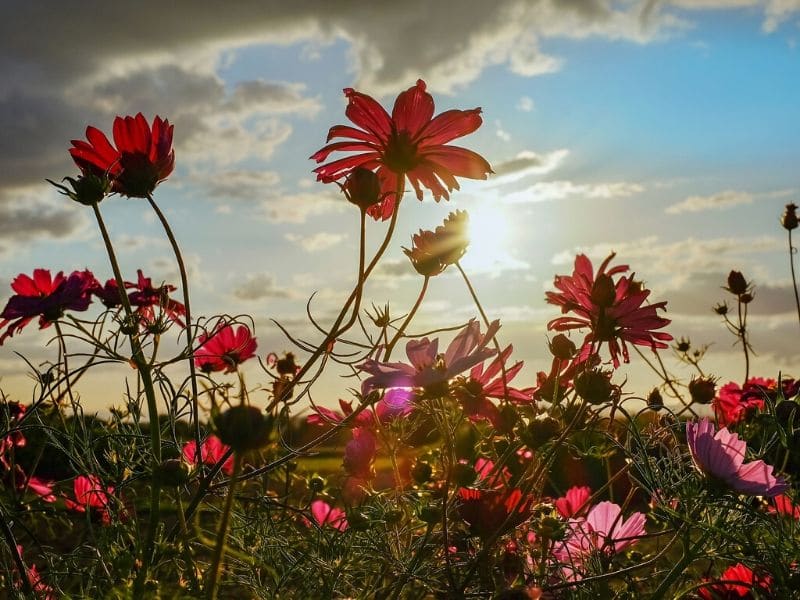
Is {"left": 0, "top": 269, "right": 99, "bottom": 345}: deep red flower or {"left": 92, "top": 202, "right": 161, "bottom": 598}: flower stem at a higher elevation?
{"left": 0, "top": 269, "right": 99, "bottom": 345}: deep red flower

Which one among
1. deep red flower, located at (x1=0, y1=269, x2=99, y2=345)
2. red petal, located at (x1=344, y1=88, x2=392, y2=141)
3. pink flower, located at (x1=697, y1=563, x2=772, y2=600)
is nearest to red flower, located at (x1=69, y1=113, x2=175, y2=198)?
red petal, located at (x1=344, y1=88, x2=392, y2=141)

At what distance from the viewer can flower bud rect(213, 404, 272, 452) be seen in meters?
0.42

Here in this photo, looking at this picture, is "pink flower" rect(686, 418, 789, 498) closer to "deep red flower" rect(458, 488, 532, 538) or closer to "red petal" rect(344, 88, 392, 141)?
"deep red flower" rect(458, 488, 532, 538)

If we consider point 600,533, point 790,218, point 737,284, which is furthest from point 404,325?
point 790,218

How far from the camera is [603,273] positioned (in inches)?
32.5

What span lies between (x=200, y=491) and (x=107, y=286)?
860 millimetres

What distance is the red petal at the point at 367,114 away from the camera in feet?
2.85

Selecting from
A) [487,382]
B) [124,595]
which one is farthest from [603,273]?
[124,595]

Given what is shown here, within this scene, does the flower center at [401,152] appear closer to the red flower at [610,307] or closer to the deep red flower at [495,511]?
the red flower at [610,307]

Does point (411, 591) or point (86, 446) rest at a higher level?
point (86, 446)

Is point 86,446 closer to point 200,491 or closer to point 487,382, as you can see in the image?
A: point 200,491

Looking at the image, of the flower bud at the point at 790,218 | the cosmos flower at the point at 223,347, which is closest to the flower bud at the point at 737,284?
the flower bud at the point at 790,218

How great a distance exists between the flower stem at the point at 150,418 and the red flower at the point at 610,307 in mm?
422

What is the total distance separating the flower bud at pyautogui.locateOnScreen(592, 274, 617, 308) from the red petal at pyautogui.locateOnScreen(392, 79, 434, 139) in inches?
10.3
